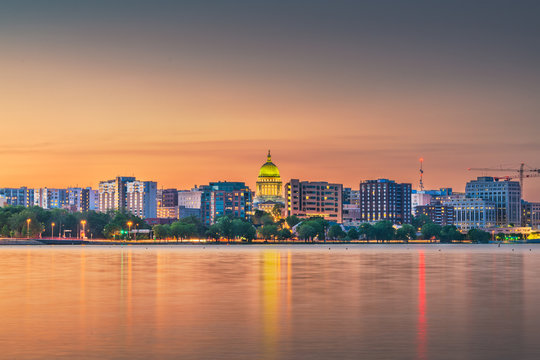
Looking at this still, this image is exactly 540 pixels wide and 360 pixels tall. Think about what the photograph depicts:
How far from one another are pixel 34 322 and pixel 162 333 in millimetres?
7105

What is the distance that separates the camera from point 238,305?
41.7m

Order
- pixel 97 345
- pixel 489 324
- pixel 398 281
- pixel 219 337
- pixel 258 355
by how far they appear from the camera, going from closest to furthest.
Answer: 1. pixel 258 355
2. pixel 97 345
3. pixel 219 337
4. pixel 489 324
5. pixel 398 281

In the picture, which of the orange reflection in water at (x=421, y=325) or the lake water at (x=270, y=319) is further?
the lake water at (x=270, y=319)

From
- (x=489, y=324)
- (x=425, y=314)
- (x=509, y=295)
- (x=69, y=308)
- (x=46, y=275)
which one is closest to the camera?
(x=489, y=324)

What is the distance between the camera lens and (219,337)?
96.3 ft

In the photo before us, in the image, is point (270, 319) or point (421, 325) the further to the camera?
point (270, 319)

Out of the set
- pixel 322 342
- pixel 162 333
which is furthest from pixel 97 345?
pixel 322 342

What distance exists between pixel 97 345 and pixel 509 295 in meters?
29.8

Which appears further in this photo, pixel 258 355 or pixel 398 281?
pixel 398 281

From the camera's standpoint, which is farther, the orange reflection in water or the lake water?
the lake water

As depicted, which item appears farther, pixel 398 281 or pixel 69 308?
pixel 398 281

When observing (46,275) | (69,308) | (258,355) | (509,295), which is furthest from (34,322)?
(46,275)

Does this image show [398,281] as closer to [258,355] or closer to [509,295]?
[509,295]

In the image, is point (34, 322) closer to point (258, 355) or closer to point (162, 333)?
point (162, 333)
